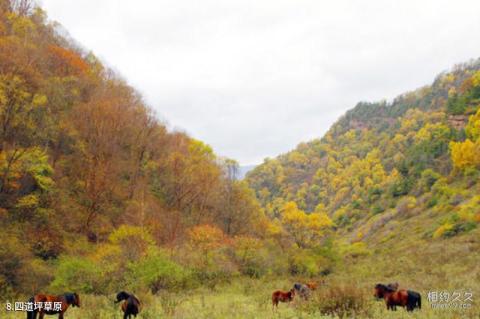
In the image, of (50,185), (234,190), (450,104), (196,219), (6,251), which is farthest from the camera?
(450,104)

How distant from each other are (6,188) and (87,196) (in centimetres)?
796

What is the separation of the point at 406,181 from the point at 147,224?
72.8m

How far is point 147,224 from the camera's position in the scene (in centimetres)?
4553

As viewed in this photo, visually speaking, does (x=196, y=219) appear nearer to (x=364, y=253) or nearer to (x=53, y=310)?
(x=364, y=253)

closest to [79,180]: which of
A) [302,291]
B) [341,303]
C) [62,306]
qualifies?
[62,306]

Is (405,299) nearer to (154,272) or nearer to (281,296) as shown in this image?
(281,296)

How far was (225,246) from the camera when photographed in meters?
42.0

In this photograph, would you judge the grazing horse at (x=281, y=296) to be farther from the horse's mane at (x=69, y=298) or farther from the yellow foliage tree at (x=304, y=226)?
the yellow foliage tree at (x=304, y=226)

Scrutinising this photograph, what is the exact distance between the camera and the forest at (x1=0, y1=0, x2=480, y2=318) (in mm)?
26234

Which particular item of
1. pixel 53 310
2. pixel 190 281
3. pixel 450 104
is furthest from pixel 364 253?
pixel 450 104

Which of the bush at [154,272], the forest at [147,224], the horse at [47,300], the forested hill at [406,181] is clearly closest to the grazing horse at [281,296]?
the forest at [147,224]

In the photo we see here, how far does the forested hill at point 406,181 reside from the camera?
2734 inches

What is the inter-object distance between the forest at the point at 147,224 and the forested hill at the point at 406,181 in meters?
0.77

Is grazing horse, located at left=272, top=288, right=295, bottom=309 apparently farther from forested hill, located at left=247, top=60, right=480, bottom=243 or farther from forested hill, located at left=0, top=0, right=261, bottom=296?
forested hill, located at left=247, top=60, right=480, bottom=243
